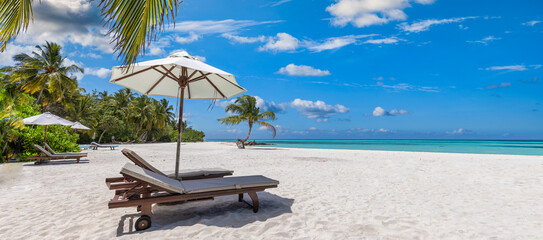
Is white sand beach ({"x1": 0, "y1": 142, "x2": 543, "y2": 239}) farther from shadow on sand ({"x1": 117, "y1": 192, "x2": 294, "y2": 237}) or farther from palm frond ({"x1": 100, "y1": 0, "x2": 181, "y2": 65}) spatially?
palm frond ({"x1": 100, "y1": 0, "x2": 181, "y2": 65})

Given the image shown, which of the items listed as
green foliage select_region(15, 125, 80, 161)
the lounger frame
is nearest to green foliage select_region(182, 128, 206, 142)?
green foliage select_region(15, 125, 80, 161)

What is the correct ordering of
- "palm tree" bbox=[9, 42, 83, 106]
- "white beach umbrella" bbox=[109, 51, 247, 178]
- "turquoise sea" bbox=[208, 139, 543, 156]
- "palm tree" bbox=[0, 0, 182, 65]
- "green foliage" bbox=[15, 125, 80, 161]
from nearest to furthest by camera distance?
"palm tree" bbox=[0, 0, 182, 65], "white beach umbrella" bbox=[109, 51, 247, 178], "green foliage" bbox=[15, 125, 80, 161], "palm tree" bbox=[9, 42, 83, 106], "turquoise sea" bbox=[208, 139, 543, 156]

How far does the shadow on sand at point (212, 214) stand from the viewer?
349 cm

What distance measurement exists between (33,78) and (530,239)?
27.5 metres

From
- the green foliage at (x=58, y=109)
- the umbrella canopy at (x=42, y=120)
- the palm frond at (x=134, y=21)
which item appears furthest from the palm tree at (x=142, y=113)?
the palm frond at (x=134, y=21)

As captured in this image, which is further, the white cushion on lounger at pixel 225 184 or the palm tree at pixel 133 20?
the white cushion on lounger at pixel 225 184

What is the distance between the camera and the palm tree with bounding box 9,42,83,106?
19609 mm

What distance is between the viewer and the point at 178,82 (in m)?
5.00

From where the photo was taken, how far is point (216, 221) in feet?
11.8

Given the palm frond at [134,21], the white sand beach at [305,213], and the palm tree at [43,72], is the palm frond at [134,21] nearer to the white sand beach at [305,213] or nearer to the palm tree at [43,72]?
the white sand beach at [305,213]

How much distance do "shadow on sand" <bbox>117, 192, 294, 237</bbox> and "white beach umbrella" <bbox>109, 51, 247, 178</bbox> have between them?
74 centimetres

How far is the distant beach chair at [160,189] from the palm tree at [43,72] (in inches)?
865

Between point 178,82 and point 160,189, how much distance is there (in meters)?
2.25

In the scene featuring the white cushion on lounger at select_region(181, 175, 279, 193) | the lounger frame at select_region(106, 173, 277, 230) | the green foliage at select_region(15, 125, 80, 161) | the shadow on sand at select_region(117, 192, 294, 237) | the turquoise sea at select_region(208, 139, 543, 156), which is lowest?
the turquoise sea at select_region(208, 139, 543, 156)
